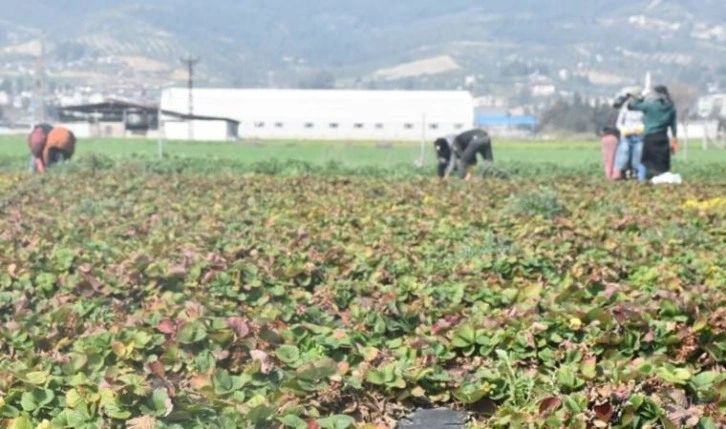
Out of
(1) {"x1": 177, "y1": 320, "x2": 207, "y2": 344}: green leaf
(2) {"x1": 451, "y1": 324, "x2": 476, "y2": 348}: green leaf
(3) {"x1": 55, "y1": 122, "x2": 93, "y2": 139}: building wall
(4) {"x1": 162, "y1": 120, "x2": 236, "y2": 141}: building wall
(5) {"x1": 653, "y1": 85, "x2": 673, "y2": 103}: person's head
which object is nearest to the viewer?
(1) {"x1": 177, "y1": 320, "x2": 207, "y2": 344}: green leaf

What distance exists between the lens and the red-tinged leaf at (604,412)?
310 cm

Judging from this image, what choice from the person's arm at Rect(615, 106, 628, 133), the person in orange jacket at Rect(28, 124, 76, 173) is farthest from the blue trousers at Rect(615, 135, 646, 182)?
the person in orange jacket at Rect(28, 124, 76, 173)

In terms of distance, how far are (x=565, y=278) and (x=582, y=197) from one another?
5.37 meters

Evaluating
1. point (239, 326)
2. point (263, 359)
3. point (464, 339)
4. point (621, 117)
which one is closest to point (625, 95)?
point (621, 117)

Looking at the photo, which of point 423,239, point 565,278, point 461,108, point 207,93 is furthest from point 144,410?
point 207,93

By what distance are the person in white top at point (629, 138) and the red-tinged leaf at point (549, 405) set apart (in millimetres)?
12452

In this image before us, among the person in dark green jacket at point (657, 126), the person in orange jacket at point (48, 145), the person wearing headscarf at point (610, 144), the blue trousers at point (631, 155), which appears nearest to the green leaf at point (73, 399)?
the person in dark green jacket at point (657, 126)

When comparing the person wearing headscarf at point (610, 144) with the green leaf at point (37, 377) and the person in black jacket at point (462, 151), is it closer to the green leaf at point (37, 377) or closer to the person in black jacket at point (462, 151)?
the person in black jacket at point (462, 151)

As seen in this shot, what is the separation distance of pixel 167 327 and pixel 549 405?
1435 millimetres

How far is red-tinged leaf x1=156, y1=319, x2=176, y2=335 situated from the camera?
12.9 ft

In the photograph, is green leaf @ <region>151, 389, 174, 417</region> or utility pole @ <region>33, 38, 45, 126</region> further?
utility pole @ <region>33, 38, 45, 126</region>

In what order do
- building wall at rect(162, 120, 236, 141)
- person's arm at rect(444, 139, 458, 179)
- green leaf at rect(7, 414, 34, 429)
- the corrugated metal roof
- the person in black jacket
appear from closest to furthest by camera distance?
1. green leaf at rect(7, 414, 34, 429)
2. the person in black jacket
3. person's arm at rect(444, 139, 458, 179)
4. building wall at rect(162, 120, 236, 141)
5. the corrugated metal roof

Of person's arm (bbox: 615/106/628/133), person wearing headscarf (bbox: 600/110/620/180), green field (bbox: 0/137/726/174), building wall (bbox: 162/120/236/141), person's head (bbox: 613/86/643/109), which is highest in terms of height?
person's head (bbox: 613/86/643/109)

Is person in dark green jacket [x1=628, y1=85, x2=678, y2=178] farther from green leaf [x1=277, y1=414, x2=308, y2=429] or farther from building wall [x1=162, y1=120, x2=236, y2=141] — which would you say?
building wall [x1=162, y1=120, x2=236, y2=141]
